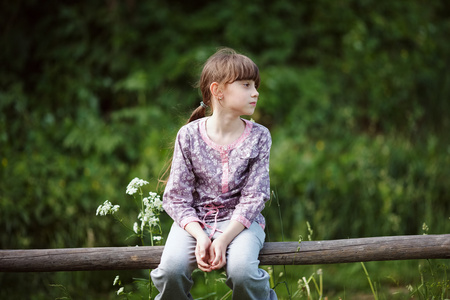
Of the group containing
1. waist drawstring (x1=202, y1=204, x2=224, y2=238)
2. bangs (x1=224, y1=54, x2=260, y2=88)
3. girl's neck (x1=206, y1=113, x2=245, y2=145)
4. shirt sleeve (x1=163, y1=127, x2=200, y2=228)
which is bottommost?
waist drawstring (x1=202, y1=204, x2=224, y2=238)

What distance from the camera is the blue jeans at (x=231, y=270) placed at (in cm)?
188

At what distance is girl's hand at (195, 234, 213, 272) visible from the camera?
190 cm

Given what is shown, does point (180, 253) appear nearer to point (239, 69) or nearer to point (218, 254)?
point (218, 254)

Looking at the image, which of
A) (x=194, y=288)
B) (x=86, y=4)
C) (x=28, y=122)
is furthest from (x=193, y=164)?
(x=86, y=4)

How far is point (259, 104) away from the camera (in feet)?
18.2

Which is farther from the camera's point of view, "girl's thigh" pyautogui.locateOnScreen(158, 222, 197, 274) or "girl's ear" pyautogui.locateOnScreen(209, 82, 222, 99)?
"girl's ear" pyautogui.locateOnScreen(209, 82, 222, 99)

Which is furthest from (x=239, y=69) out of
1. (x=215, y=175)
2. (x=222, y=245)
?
(x=222, y=245)

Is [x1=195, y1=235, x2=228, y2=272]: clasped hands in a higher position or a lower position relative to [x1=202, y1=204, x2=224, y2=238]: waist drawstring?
lower

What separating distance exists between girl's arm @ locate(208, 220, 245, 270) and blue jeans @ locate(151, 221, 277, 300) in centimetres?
2

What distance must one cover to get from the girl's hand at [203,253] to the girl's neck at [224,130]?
439 millimetres

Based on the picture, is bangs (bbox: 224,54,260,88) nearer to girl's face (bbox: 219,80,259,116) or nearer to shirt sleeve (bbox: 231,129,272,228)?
girl's face (bbox: 219,80,259,116)

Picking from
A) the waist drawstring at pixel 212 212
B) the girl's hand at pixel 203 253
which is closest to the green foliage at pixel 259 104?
the waist drawstring at pixel 212 212

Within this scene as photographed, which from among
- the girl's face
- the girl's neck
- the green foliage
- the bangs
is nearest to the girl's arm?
the girl's neck

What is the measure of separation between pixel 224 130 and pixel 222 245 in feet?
1.70
